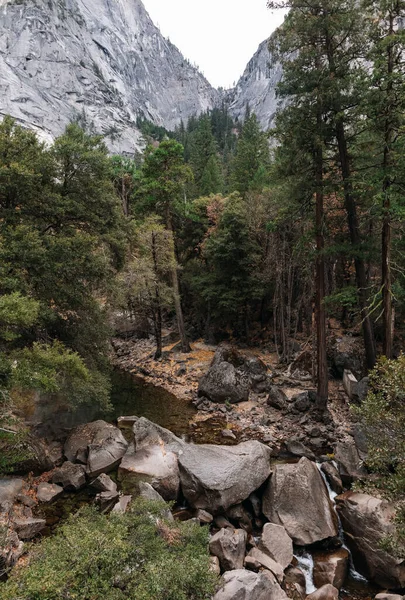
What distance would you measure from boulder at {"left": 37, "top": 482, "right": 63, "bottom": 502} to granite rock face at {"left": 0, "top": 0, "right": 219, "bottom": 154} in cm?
5708

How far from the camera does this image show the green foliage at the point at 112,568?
4.64 meters

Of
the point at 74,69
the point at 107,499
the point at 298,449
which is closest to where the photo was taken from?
the point at 107,499

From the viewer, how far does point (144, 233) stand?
21359 millimetres

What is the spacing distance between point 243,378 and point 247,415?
2.69 metres

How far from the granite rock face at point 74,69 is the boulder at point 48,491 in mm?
57075

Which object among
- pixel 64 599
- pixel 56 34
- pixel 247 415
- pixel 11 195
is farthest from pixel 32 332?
pixel 56 34

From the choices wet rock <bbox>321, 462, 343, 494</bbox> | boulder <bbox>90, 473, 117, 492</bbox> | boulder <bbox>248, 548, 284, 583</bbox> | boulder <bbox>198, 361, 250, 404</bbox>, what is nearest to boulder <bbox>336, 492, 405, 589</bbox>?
wet rock <bbox>321, 462, 343, 494</bbox>

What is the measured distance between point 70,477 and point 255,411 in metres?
8.44

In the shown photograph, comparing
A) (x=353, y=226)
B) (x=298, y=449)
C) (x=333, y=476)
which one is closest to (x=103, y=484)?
(x=298, y=449)

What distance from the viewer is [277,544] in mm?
7793

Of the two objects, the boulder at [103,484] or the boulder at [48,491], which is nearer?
the boulder at [48,491]

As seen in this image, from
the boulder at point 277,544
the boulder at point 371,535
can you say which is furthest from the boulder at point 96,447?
the boulder at point 371,535

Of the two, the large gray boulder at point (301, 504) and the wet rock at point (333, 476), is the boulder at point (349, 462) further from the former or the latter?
the large gray boulder at point (301, 504)

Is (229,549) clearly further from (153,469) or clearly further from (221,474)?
(153,469)
